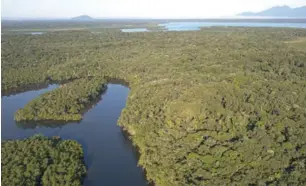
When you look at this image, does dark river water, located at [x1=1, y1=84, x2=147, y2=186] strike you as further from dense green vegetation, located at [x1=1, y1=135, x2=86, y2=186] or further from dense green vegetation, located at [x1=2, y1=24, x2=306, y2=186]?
dense green vegetation, located at [x1=1, y1=135, x2=86, y2=186]

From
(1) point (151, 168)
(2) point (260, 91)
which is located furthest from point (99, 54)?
(1) point (151, 168)

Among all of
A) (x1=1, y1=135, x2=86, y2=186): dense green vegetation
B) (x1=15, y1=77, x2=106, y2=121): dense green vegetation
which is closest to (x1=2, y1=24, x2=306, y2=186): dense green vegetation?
(x1=1, y1=135, x2=86, y2=186): dense green vegetation

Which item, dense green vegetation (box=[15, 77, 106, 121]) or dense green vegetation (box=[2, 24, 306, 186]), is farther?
dense green vegetation (box=[15, 77, 106, 121])

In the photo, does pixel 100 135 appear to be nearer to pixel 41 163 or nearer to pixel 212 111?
pixel 41 163

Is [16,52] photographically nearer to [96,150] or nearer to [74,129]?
[74,129]

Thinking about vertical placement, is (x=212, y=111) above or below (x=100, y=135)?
above

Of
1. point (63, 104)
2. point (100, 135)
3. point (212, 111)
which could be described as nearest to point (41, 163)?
point (100, 135)
